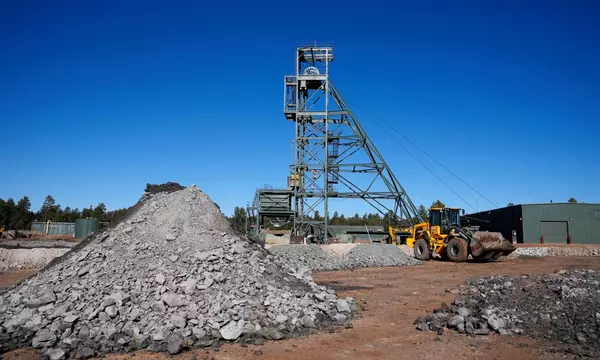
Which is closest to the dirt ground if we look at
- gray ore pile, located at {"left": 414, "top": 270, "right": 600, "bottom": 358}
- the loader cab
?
gray ore pile, located at {"left": 414, "top": 270, "right": 600, "bottom": 358}

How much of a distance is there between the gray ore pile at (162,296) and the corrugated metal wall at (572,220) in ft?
115

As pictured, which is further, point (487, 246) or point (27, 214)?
point (27, 214)

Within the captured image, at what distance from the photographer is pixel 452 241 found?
2311cm

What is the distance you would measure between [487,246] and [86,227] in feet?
85.1

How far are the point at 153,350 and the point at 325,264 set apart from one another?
1426cm

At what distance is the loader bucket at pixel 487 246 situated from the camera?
21656 millimetres

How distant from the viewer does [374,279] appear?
16.5 metres

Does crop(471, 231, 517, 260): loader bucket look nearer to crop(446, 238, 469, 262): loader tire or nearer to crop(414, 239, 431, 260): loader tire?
crop(446, 238, 469, 262): loader tire

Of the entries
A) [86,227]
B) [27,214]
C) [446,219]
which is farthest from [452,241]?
[27,214]

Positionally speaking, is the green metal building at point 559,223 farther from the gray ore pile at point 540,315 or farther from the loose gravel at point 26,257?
the loose gravel at point 26,257

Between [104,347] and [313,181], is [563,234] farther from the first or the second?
[104,347]

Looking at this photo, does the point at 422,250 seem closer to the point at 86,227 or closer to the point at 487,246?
the point at 487,246

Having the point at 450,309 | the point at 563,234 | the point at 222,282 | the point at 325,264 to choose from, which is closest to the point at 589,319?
the point at 450,309

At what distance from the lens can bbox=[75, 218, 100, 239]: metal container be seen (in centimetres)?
2974
